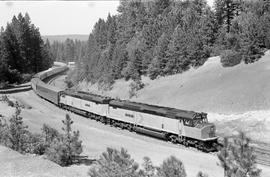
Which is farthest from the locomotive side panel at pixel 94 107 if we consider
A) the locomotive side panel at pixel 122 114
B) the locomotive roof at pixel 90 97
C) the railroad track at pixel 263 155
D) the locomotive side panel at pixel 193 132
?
the railroad track at pixel 263 155

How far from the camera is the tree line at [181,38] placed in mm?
59094

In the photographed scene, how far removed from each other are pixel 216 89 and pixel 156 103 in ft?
39.5

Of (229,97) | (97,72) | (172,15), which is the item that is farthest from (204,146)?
(97,72)

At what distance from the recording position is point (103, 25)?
12000cm

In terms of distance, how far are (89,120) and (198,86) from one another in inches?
772

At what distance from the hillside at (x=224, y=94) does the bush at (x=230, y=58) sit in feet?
2.79

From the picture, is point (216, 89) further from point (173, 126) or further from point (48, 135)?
point (48, 135)

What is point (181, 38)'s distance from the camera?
228 feet

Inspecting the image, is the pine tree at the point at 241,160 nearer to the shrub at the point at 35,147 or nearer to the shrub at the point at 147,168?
the shrub at the point at 147,168

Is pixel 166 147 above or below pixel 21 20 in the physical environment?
below

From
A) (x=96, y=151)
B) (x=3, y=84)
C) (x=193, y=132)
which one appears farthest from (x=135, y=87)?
(x=96, y=151)

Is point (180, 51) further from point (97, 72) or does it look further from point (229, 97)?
point (97, 72)

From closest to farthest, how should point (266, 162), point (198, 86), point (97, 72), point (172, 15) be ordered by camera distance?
point (266, 162) → point (198, 86) → point (172, 15) → point (97, 72)

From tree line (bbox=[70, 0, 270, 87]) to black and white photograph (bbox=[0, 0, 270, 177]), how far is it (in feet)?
0.81
